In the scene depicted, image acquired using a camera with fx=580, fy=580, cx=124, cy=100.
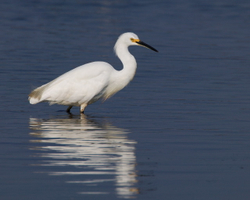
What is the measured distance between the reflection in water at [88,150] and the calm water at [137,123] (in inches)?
0.5

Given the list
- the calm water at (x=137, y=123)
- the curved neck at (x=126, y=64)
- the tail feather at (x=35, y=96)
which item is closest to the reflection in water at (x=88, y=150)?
the calm water at (x=137, y=123)

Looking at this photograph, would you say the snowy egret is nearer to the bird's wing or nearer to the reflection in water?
the bird's wing

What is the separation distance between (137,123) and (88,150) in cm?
194

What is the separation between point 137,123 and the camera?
9.17 metres

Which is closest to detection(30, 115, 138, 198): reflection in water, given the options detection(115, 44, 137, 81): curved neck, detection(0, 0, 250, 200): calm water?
detection(0, 0, 250, 200): calm water

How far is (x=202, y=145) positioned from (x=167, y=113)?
218 cm

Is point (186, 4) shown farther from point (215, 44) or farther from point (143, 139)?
point (143, 139)

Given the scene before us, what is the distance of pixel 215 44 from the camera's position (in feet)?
60.0

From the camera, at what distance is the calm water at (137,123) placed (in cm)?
612

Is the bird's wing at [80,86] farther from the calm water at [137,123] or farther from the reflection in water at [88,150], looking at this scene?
the reflection in water at [88,150]

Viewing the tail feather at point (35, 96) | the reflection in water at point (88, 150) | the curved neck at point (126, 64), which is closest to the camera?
the reflection in water at point (88, 150)

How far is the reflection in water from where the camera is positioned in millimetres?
6316

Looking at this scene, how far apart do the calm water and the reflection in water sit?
1 cm

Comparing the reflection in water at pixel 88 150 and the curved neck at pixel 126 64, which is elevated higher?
the curved neck at pixel 126 64
